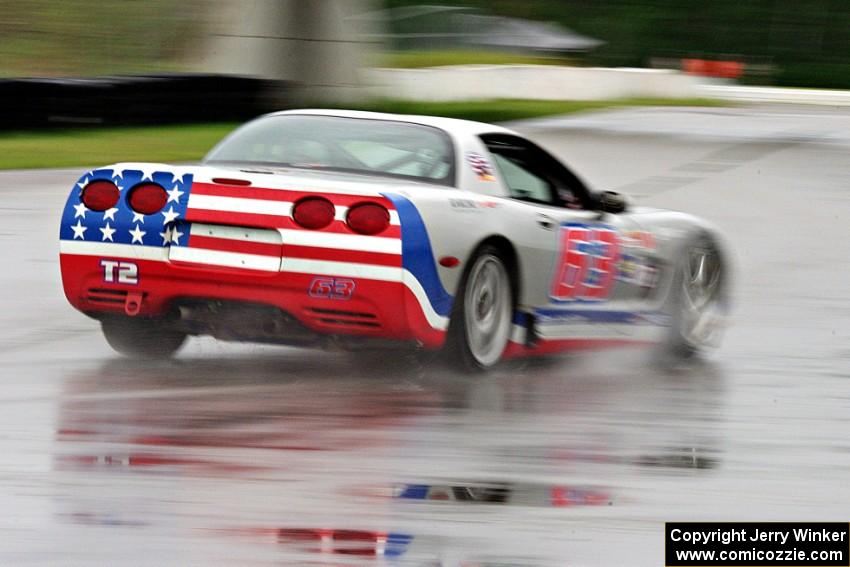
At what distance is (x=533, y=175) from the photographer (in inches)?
373

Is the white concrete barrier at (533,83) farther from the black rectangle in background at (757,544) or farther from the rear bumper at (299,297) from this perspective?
the black rectangle in background at (757,544)

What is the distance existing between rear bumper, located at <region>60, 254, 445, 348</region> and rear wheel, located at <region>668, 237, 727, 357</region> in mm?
2413

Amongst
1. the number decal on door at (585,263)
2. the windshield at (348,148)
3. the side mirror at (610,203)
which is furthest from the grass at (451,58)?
the windshield at (348,148)

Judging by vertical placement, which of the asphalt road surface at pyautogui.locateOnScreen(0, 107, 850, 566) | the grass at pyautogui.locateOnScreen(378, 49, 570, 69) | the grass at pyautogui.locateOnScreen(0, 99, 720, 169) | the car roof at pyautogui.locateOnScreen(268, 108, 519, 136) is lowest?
the grass at pyautogui.locateOnScreen(0, 99, 720, 169)

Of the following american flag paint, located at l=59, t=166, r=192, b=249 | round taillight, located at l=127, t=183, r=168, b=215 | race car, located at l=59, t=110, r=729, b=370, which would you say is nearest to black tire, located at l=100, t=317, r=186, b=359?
race car, located at l=59, t=110, r=729, b=370

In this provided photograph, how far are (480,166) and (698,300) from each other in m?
2.21

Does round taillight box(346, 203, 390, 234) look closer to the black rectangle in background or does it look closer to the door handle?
Result: the door handle

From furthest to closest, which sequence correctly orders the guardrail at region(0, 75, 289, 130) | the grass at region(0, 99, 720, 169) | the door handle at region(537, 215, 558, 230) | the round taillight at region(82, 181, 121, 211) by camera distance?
the guardrail at region(0, 75, 289, 130) < the grass at region(0, 99, 720, 169) < the door handle at region(537, 215, 558, 230) < the round taillight at region(82, 181, 121, 211)

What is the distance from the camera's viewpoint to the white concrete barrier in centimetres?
4191

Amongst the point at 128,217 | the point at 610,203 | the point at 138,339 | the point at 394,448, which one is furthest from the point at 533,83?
the point at 394,448

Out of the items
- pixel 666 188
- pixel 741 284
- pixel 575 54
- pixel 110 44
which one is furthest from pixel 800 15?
pixel 741 284

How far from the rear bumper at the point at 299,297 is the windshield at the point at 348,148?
0.86 meters

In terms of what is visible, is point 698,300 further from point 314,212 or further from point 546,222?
point 314,212

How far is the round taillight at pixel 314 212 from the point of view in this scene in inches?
317
